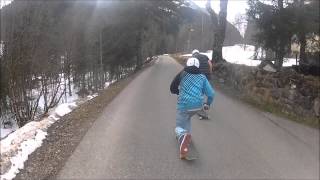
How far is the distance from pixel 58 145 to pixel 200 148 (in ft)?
9.42

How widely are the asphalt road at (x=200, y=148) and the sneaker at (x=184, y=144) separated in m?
0.15

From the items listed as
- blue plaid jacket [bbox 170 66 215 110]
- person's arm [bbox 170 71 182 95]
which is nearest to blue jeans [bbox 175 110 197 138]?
blue plaid jacket [bbox 170 66 215 110]

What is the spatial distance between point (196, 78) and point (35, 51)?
39.9 feet

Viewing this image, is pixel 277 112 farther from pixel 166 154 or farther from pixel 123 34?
pixel 123 34

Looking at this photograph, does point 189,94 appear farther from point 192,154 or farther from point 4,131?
point 4,131

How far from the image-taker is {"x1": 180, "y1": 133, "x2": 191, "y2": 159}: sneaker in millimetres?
9070

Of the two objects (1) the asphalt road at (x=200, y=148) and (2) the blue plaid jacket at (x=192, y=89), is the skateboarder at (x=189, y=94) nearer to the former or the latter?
(2) the blue plaid jacket at (x=192, y=89)

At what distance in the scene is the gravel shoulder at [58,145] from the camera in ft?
27.3

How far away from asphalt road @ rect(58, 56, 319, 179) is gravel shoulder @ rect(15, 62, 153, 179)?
20 cm

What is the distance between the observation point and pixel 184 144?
922cm

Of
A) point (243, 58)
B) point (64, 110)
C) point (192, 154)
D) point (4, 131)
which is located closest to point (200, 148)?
point (192, 154)

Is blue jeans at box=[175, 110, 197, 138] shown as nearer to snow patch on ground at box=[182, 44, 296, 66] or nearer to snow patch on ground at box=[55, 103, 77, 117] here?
snow patch on ground at box=[55, 103, 77, 117]

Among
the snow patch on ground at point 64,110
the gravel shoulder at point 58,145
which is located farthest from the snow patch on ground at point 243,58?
the gravel shoulder at point 58,145

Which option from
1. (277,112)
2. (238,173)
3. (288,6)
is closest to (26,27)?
(277,112)
